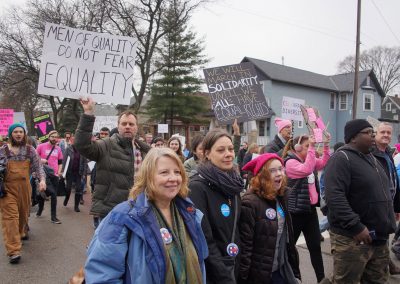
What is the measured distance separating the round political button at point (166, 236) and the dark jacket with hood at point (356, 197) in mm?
2035

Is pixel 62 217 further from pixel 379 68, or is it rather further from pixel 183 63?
pixel 379 68

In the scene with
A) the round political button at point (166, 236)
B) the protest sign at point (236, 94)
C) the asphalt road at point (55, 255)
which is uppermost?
the protest sign at point (236, 94)

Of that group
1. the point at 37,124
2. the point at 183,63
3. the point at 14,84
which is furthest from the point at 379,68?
the point at 37,124

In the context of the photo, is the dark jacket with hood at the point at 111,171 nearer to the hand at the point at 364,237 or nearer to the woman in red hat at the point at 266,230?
the woman in red hat at the point at 266,230

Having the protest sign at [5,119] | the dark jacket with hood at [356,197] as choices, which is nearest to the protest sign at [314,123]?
the dark jacket with hood at [356,197]

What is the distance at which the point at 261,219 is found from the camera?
302 cm

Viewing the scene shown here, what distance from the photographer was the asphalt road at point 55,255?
5.02m

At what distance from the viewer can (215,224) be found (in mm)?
2768

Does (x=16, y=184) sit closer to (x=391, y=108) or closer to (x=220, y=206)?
(x=220, y=206)

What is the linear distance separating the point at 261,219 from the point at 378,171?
5.04 feet

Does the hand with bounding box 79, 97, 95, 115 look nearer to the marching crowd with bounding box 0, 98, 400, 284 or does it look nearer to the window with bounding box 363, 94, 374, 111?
the marching crowd with bounding box 0, 98, 400, 284

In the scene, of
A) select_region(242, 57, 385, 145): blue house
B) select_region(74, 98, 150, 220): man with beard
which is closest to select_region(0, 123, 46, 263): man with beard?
select_region(74, 98, 150, 220): man with beard

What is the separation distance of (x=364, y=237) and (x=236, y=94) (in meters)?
4.43

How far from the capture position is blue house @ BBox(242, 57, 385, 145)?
37188mm
